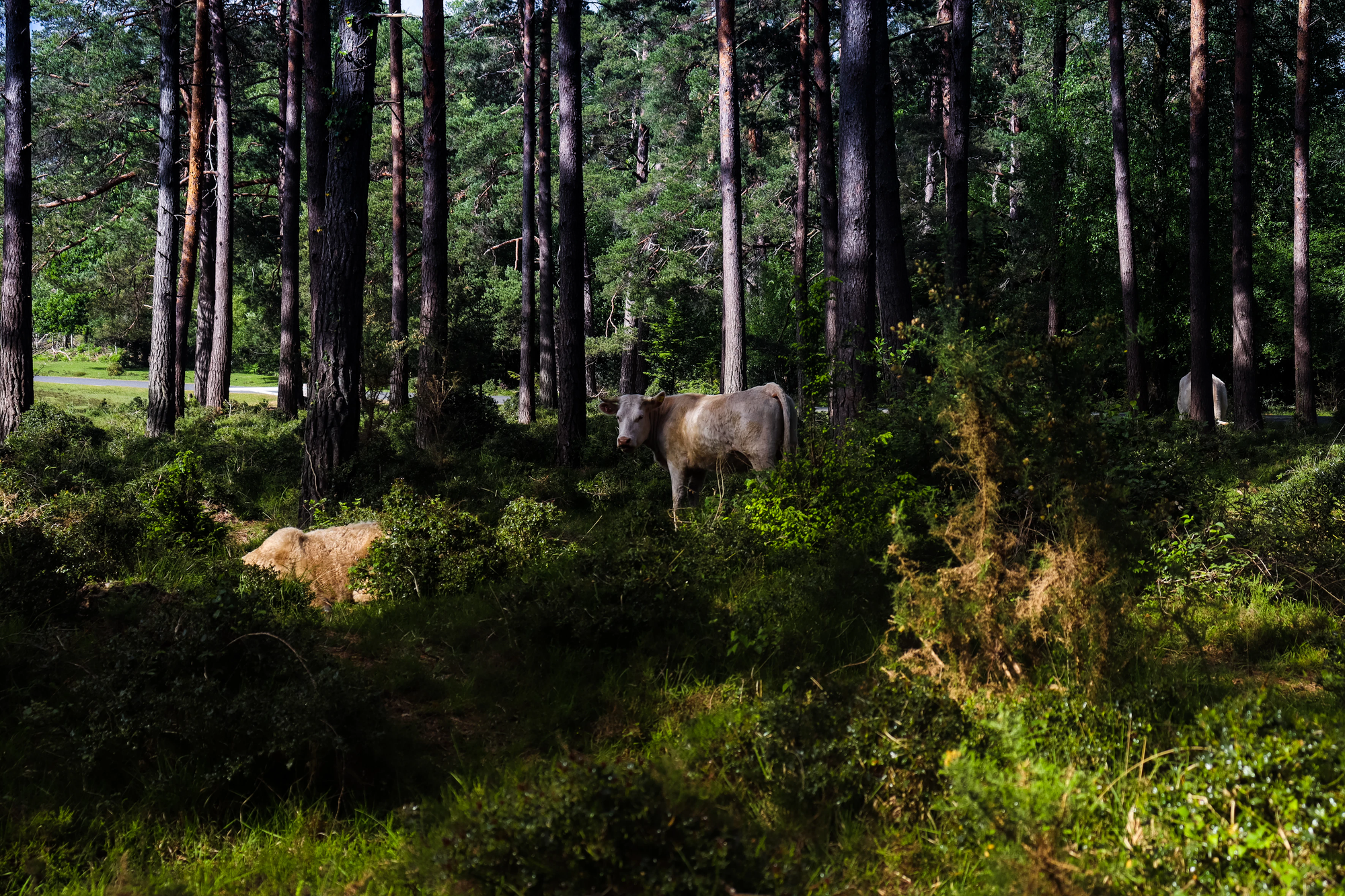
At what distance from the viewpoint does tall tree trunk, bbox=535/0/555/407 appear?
62.9 ft

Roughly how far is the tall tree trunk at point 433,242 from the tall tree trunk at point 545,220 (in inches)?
117

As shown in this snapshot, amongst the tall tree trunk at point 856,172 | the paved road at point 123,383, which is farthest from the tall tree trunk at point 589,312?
the tall tree trunk at point 856,172

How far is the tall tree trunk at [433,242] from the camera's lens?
14148mm

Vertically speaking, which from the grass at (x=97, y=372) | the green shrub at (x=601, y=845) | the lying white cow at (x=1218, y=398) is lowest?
the green shrub at (x=601, y=845)

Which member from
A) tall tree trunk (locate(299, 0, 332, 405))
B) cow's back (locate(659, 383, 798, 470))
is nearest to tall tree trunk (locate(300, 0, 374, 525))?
tall tree trunk (locate(299, 0, 332, 405))

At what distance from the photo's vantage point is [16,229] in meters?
13.0

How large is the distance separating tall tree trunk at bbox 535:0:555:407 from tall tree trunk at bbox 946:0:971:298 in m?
8.60

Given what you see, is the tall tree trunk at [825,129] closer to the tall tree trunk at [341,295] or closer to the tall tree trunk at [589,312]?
the tall tree trunk at [341,295]

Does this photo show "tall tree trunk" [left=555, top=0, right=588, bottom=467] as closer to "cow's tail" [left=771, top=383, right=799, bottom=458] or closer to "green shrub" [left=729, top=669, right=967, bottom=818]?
"cow's tail" [left=771, top=383, right=799, bottom=458]

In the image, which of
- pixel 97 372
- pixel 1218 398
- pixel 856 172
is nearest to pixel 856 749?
pixel 856 172

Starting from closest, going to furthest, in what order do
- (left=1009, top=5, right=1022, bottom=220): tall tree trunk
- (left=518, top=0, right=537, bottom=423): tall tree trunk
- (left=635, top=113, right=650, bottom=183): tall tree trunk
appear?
(left=518, top=0, right=537, bottom=423): tall tree trunk
(left=1009, top=5, right=1022, bottom=220): tall tree trunk
(left=635, top=113, right=650, bottom=183): tall tree trunk

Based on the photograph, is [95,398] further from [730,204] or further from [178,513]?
[178,513]

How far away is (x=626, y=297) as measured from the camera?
32281 millimetres

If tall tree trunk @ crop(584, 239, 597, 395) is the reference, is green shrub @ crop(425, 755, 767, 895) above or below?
below
